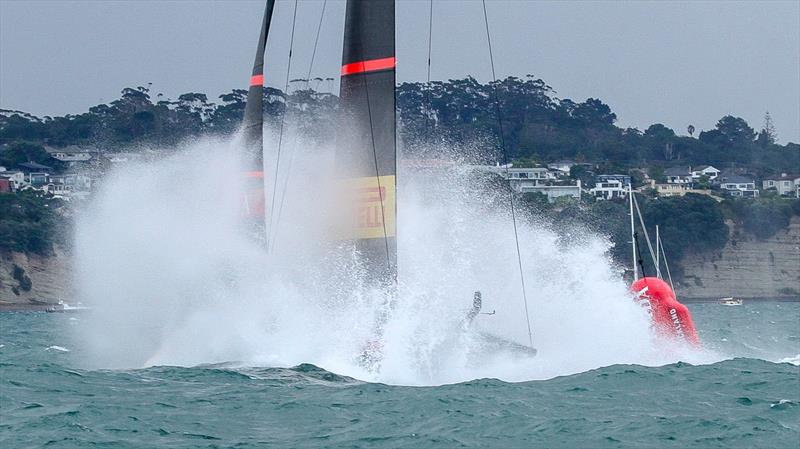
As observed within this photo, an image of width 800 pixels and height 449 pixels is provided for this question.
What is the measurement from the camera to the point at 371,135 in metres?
12.9

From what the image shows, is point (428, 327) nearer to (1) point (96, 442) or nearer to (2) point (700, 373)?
(2) point (700, 373)

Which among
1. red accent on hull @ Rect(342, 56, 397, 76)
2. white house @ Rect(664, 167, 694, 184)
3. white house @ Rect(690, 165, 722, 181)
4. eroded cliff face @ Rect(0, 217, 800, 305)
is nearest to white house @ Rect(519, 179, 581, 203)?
eroded cliff face @ Rect(0, 217, 800, 305)

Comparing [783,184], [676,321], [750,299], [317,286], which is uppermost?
[783,184]

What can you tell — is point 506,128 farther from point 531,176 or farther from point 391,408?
point 391,408

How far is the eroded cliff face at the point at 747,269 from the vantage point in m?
58.4

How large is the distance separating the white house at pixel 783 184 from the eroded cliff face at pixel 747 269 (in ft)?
42.5

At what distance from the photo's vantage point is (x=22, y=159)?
70.6 metres

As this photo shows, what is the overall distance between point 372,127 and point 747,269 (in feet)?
164

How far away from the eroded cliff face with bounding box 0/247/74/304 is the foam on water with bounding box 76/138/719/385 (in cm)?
3181

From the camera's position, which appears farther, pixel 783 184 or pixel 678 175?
pixel 678 175

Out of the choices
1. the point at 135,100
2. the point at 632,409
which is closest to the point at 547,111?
the point at 135,100

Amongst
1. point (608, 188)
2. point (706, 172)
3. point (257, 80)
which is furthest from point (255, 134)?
point (706, 172)

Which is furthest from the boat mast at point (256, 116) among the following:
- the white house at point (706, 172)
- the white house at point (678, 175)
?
the white house at point (706, 172)

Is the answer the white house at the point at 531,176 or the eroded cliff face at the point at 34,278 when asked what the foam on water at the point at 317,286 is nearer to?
the eroded cliff face at the point at 34,278
